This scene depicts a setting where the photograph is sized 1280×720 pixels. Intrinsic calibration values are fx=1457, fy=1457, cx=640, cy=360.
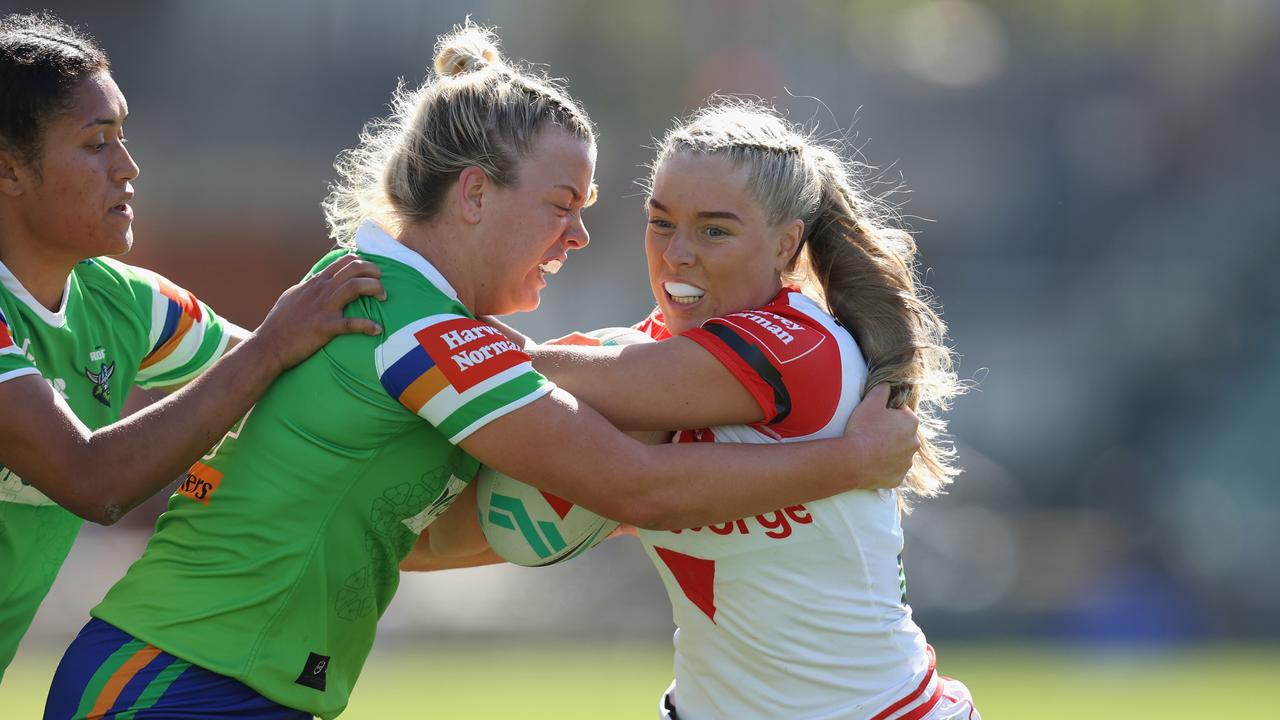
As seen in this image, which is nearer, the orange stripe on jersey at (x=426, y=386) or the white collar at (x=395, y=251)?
the orange stripe on jersey at (x=426, y=386)

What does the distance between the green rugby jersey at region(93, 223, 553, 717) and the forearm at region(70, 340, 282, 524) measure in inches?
3.5

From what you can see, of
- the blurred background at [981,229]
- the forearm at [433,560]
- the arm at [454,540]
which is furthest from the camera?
the blurred background at [981,229]

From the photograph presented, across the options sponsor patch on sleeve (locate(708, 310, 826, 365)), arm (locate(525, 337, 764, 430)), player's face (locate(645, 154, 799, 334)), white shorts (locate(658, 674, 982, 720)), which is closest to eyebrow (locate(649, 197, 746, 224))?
player's face (locate(645, 154, 799, 334))

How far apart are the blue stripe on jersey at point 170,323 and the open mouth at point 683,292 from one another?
1507 millimetres

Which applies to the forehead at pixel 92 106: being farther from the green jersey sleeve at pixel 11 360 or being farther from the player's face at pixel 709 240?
the player's face at pixel 709 240

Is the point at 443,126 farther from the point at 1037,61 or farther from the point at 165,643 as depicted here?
the point at 1037,61

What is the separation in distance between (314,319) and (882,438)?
4.59 feet

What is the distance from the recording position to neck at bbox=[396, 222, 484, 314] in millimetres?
3523

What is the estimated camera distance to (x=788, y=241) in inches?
151

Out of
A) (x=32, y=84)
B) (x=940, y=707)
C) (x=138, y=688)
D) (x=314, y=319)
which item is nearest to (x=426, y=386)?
(x=314, y=319)

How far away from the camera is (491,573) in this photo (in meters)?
16.2

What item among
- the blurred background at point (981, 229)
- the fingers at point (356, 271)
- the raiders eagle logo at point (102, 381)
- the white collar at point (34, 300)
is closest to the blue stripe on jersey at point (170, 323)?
the raiders eagle logo at point (102, 381)

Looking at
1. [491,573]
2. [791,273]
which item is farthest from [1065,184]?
[791,273]

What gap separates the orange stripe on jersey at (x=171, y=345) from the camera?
14.0ft
